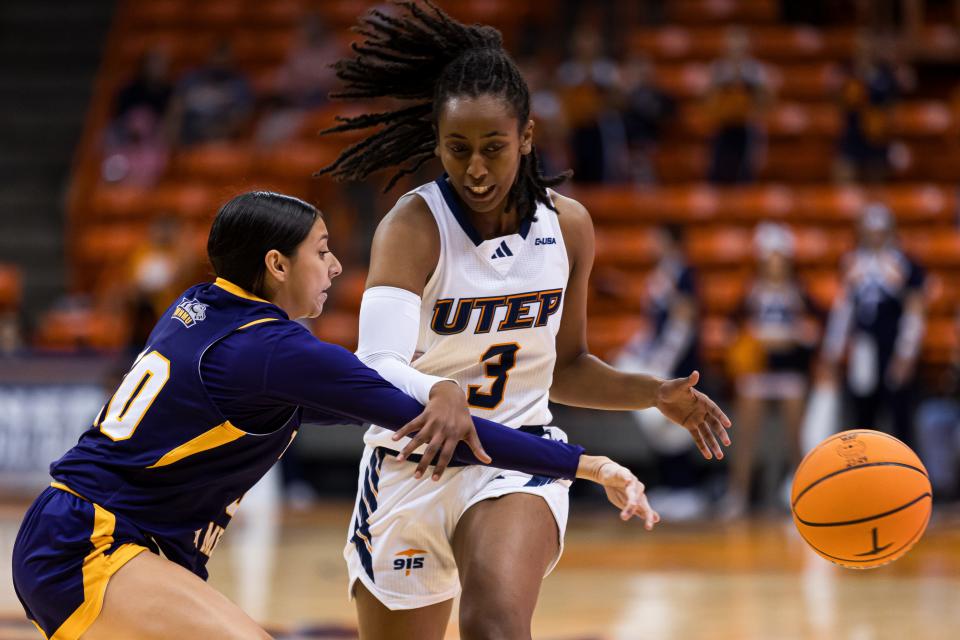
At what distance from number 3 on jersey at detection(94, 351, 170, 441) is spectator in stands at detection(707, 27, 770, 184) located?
940 cm

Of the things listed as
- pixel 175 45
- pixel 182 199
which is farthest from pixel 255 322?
pixel 175 45

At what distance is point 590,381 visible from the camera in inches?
154

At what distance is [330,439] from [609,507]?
241 centimetres

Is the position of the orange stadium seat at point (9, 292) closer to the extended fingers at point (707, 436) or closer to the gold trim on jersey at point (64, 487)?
the gold trim on jersey at point (64, 487)

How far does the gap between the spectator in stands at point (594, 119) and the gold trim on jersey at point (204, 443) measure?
30.5 ft

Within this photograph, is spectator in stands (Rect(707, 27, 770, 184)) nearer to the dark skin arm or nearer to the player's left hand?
the dark skin arm

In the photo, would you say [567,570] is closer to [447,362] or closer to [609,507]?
[609,507]

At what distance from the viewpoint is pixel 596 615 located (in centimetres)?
654

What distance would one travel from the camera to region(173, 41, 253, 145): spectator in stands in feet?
45.2

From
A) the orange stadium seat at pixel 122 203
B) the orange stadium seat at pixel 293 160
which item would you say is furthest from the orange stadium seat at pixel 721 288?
the orange stadium seat at pixel 122 203

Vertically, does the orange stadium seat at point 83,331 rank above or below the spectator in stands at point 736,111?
below

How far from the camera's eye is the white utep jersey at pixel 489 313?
3.60 metres

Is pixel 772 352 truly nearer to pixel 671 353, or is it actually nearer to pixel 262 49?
pixel 671 353

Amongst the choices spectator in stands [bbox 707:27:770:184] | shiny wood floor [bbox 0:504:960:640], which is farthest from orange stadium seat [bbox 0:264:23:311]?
spectator in stands [bbox 707:27:770:184]
